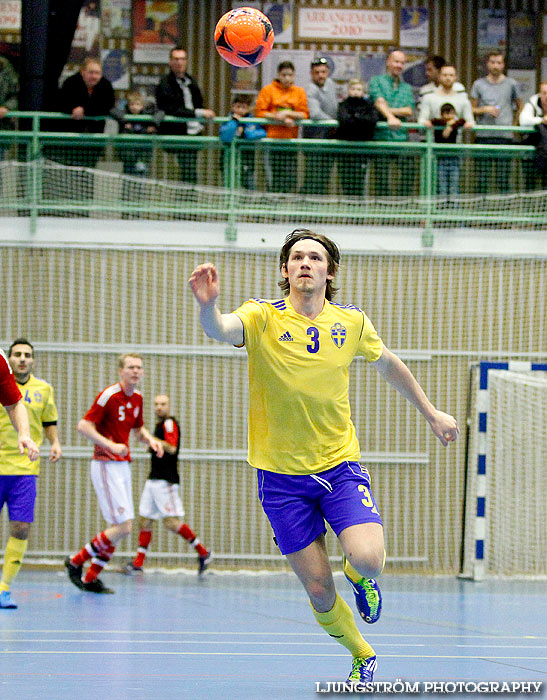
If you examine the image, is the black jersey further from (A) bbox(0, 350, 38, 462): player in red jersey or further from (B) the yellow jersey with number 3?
(B) the yellow jersey with number 3

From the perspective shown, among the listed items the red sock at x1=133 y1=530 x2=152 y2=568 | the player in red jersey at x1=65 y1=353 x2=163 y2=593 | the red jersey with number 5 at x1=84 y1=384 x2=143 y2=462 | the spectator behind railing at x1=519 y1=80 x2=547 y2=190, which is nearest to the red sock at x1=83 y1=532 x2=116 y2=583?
the player in red jersey at x1=65 y1=353 x2=163 y2=593

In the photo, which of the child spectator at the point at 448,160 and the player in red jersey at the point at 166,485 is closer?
the player in red jersey at the point at 166,485

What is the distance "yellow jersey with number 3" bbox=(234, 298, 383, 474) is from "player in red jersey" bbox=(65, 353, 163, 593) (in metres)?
5.25

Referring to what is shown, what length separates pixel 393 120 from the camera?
46.4 feet

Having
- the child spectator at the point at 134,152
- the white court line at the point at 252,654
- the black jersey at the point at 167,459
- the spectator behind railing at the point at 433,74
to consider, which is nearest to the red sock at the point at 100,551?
the black jersey at the point at 167,459

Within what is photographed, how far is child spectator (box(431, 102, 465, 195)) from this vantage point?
14273 mm

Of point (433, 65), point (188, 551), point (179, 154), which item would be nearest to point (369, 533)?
point (188, 551)

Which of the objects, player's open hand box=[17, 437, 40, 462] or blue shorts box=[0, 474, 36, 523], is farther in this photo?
blue shorts box=[0, 474, 36, 523]

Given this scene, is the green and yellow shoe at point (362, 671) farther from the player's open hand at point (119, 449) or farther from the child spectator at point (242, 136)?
the child spectator at point (242, 136)

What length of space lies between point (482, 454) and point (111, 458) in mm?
4736

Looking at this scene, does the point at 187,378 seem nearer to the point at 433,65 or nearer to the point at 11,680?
the point at 433,65

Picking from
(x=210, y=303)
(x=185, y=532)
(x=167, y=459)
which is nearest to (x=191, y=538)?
(x=185, y=532)

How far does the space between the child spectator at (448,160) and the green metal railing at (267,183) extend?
0.06 metres

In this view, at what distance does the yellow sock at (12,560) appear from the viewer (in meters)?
9.57
